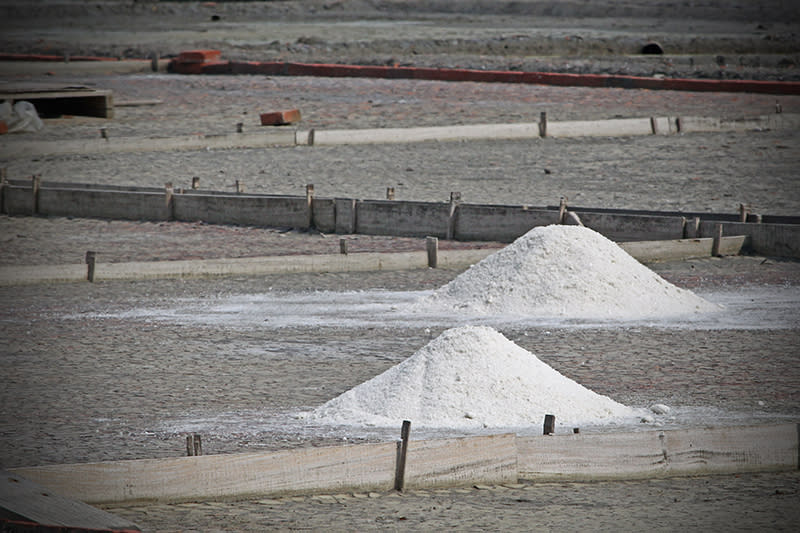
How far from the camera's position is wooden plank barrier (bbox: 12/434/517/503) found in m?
6.14

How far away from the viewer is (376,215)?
48.7 feet

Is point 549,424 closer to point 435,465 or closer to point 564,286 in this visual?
point 435,465

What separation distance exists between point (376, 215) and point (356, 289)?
9.43 ft

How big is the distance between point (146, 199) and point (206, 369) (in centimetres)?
707

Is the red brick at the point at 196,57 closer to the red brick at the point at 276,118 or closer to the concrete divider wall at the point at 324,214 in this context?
the red brick at the point at 276,118

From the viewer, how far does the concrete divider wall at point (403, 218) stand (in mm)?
14648

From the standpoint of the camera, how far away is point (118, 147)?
2025 centimetres

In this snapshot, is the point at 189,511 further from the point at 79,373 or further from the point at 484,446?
the point at 79,373

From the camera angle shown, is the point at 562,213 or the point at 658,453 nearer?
the point at 658,453

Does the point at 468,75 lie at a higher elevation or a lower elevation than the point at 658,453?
higher

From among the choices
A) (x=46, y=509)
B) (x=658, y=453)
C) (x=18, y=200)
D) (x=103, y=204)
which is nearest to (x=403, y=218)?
(x=103, y=204)

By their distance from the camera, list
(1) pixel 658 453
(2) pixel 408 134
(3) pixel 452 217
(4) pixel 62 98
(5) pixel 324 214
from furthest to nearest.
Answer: (4) pixel 62 98 < (2) pixel 408 134 < (5) pixel 324 214 < (3) pixel 452 217 < (1) pixel 658 453

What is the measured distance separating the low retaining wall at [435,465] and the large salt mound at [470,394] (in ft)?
2.92

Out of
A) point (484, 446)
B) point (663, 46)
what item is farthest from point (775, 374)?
point (663, 46)
